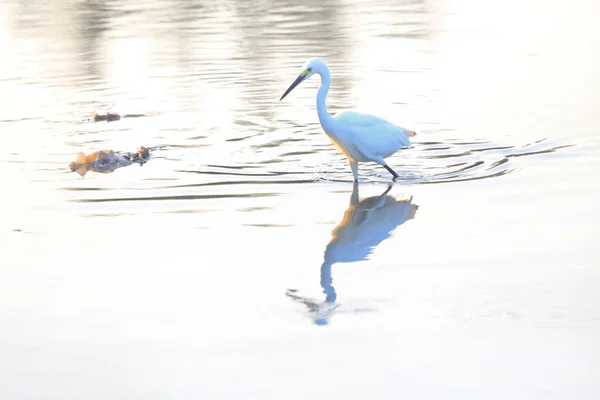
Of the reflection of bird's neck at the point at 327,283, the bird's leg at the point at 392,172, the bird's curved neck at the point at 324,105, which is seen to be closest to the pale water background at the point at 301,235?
the reflection of bird's neck at the point at 327,283

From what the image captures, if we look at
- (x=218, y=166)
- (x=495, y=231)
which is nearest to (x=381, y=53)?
(x=218, y=166)

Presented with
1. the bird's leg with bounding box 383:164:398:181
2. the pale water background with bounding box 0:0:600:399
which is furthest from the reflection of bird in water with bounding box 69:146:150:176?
the bird's leg with bounding box 383:164:398:181

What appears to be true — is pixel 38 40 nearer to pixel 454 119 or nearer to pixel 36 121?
pixel 36 121

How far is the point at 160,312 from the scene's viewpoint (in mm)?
6562

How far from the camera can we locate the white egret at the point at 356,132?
9766 mm

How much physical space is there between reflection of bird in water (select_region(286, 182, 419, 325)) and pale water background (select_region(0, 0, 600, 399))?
29 millimetres

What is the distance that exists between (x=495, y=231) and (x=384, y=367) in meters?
2.66

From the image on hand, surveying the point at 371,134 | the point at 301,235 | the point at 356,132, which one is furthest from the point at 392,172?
the point at 301,235

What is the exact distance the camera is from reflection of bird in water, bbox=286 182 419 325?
6.62m

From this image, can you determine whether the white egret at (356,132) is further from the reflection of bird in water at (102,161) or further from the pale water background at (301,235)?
the reflection of bird in water at (102,161)

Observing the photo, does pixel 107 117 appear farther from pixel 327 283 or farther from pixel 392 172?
pixel 327 283

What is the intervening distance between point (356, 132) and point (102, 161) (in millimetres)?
2757

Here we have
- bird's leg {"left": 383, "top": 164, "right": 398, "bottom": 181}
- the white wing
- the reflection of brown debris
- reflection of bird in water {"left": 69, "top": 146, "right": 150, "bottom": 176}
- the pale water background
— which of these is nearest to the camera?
the pale water background

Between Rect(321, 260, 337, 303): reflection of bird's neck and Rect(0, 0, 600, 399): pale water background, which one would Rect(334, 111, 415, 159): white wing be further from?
Rect(321, 260, 337, 303): reflection of bird's neck
